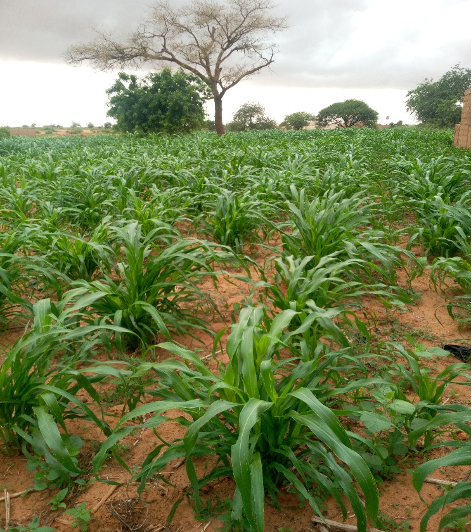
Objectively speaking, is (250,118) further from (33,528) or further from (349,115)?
(33,528)

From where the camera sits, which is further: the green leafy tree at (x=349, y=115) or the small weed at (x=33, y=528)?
the green leafy tree at (x=349, y=115)

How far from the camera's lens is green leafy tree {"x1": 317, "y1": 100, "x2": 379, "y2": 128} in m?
24.4

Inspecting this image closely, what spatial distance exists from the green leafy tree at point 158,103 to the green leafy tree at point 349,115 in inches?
321

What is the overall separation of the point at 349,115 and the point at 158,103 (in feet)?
38.7

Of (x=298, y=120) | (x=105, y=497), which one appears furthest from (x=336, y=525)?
(x=298, y=120)

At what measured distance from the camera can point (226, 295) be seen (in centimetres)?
259

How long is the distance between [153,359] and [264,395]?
808 millimetres

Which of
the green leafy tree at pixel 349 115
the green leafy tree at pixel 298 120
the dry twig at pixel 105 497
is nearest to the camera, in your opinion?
the dry twig at pixel 105 497

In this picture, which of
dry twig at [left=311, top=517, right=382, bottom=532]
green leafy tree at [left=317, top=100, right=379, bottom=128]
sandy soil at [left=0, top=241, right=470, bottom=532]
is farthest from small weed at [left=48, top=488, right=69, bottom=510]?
green leafy tree at [left=317, top=100, right=379, bottom=128]

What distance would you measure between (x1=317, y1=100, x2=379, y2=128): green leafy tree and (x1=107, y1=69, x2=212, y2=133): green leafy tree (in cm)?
815

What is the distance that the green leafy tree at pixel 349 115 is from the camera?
961 inches

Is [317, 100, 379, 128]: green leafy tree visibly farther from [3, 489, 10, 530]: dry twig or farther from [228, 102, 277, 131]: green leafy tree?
[3, 489, 10, 530]: dry twig

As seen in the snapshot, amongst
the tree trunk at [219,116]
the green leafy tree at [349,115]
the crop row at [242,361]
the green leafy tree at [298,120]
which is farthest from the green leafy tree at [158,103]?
the crop row at [242,361]

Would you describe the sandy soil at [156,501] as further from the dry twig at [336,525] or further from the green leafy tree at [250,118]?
the green leafy tree at [250,118]
